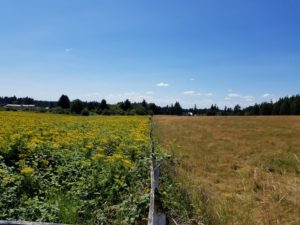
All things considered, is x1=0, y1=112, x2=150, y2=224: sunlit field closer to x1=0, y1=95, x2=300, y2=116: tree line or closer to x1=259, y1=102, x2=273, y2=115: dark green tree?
x1=0, y1=95, x2=300, y2=116: tree line

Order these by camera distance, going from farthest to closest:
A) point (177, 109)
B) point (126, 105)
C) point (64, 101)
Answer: point (177, 109) < point (64, 101) < point (126, 105)

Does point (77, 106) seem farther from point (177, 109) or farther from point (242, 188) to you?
→ point (242, 188)

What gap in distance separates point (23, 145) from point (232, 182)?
597 cm

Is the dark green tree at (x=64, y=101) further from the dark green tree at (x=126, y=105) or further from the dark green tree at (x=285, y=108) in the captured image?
the dark green tree at (x=285, y=108)

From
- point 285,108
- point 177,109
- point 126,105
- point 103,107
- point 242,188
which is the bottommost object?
point 242,188

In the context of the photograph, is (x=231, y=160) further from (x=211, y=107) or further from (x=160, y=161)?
(x=211, y=107)

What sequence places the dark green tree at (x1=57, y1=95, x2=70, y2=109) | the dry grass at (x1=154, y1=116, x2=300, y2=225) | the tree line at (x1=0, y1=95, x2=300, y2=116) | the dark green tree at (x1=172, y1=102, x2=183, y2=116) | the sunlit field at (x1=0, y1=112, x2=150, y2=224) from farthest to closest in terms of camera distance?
the dark green tree at (x1=172, y1=102, x2=183, y2=116), the dark green tree at (x1=57, y1=95, x2=70, y2=109), the tree line at (x1=0, y1=95, x2=300, y2=116), the dry grass at (x1=154, y1=116, x2=300, y2=225), the sunlit field at (x1=0, y1=112, x2=150, y2=224)

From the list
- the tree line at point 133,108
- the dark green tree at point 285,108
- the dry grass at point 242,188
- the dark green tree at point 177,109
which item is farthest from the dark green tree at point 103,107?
the dry grass at point 242,188

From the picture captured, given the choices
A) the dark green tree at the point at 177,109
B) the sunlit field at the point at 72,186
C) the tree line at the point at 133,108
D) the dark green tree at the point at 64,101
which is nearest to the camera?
the sunlit field at the point at 72,186

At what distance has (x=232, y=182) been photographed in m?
10.2

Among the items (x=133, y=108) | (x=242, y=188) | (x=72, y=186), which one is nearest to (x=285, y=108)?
(x=133, y=108)

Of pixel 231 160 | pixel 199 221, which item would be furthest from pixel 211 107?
pixel 199 221

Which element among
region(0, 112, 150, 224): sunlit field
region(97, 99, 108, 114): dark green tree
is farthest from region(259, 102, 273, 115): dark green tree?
region(0, 112, 150, 224): sunlit field

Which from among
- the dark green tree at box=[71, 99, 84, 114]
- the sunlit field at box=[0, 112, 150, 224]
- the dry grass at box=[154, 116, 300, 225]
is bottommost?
the dry grass at box=[154, 116, 300, 225]
